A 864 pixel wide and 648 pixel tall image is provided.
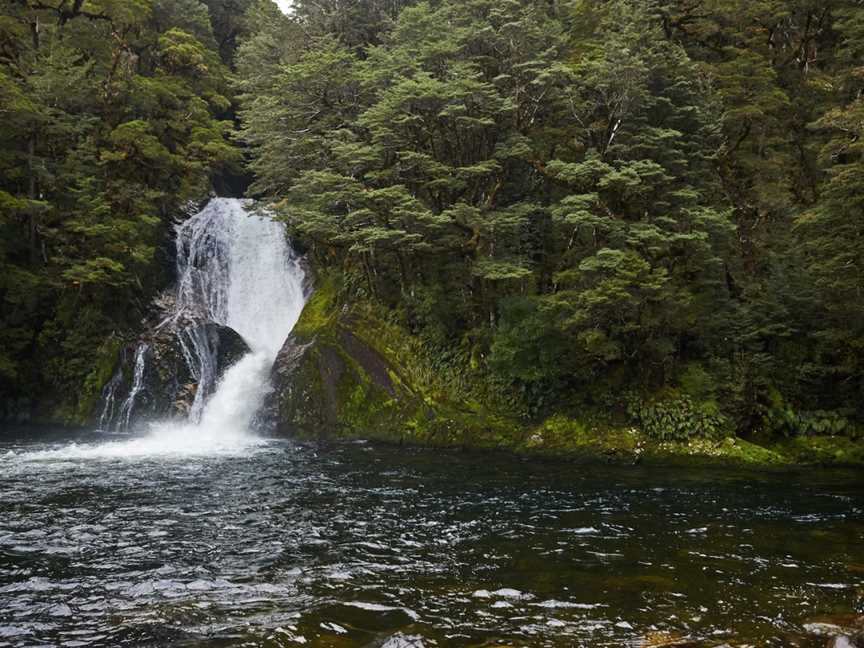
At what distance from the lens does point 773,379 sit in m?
16.9

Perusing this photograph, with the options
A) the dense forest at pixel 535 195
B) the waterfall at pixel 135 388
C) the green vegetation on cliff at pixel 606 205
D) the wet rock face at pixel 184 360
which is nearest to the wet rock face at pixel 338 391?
the green vegetation on cliff at pixel 606 205

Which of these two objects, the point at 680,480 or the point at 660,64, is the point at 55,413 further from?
the point at 660,64

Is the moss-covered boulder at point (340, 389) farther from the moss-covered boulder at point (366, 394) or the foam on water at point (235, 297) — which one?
the foam on water at point (235, 297)

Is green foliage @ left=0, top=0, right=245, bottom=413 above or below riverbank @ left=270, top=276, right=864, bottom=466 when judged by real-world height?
above

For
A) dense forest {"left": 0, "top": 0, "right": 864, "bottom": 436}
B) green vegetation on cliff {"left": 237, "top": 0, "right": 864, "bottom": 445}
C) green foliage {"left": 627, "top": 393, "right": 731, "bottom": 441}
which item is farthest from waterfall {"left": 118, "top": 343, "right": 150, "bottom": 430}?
green foliage {"left": 627, "top": 393, "right": 731, "bottom": 441}

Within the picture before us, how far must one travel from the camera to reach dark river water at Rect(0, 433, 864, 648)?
19.0 feet

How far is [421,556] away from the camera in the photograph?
26.0ft

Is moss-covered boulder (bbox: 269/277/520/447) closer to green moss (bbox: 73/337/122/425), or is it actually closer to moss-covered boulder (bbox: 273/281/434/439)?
moss-covered boulder (bbox: 273/281/434/439)

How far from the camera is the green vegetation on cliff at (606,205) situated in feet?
52.4

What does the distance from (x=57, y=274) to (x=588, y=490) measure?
2058 cm

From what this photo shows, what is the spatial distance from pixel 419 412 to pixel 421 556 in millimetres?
10202

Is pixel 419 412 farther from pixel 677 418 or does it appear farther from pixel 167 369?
pixel 167 369

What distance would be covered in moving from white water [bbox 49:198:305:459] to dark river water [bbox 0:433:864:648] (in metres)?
7.04

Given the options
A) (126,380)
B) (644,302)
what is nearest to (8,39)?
(126,380)
